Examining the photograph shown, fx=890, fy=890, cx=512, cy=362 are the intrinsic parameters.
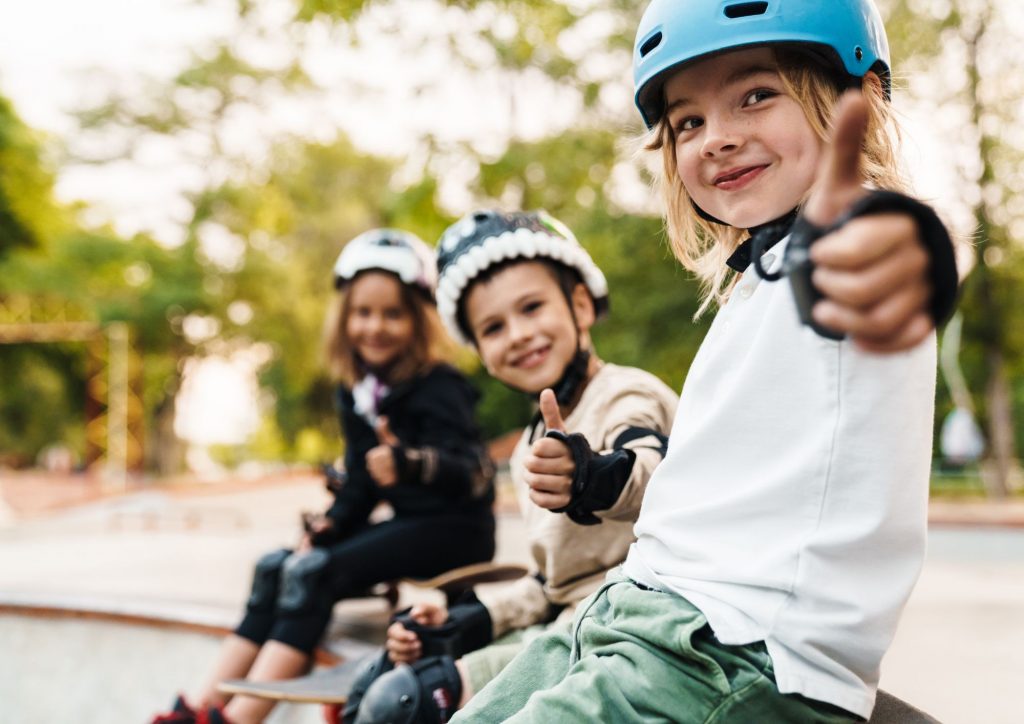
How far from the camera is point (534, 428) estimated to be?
230 centimetres

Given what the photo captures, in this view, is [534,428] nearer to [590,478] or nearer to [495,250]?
[495,250]

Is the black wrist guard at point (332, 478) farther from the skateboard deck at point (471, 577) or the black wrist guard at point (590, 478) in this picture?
the black wrist guard at point (590, 478)

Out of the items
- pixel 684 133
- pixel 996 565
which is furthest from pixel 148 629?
pixel 996 565

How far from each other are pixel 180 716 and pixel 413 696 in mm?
1010

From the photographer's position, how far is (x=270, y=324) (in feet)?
72.6

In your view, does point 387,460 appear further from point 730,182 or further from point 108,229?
point 108,229

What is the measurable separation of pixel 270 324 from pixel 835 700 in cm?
2194

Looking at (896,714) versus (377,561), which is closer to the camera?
(896,714)

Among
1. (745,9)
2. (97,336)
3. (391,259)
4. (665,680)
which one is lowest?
(665,680)

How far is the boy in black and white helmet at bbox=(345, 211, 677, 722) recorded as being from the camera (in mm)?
1915

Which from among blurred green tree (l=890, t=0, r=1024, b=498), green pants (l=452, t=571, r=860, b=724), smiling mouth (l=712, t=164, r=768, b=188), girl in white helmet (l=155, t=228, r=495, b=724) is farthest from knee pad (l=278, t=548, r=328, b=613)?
blurred green tree (l=890, t=0, r=1024, b=498)

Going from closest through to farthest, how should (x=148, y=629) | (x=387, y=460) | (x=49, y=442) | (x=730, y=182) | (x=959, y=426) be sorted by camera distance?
(x=730, y=182) < (x=387, y=460) < (x=148, y=629) < (x=959, y=426) < (x=49, y=442)

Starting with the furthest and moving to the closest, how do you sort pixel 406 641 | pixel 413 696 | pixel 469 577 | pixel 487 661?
pixel 469 577 < pixel 406 641 < pixel 487 661 < pixel 413 696

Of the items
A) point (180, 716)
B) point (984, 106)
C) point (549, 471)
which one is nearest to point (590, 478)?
point (549, 471)
